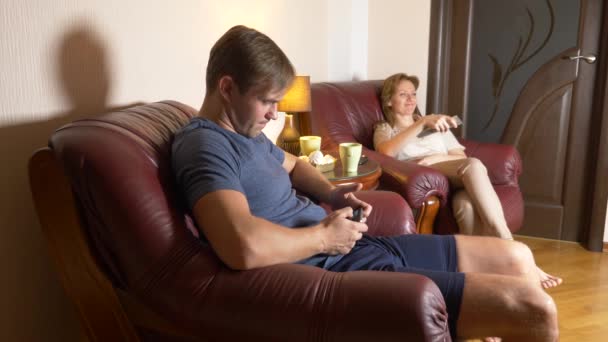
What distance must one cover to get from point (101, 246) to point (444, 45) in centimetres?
273

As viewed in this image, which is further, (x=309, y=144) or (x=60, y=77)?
(x=309, y=144)

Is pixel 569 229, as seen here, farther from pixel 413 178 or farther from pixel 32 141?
pixel 32 141

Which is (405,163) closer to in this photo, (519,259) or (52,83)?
(519,259)

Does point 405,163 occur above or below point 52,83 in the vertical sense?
below

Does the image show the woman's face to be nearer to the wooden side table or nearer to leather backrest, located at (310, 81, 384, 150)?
leather backrest, located at (310, 81, 384, 150)

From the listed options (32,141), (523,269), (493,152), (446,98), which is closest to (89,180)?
(32,141)

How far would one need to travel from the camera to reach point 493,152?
277cm

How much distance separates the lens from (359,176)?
80.1 inches

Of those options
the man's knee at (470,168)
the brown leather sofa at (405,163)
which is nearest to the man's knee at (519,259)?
the brown leather sofa at (405,163)

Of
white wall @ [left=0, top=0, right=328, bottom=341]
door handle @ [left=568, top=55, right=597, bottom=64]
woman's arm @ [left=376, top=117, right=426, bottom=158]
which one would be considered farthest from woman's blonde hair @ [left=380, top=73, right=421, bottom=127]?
white wall @ [left=0, top=0, right=328, bottom=341]

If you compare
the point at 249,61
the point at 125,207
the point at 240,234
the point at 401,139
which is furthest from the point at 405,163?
the point at 125,207

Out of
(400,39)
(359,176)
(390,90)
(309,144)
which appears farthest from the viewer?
(400,39)

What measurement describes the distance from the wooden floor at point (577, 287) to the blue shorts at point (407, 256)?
955 millimetres

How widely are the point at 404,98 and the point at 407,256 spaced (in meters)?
1.50
